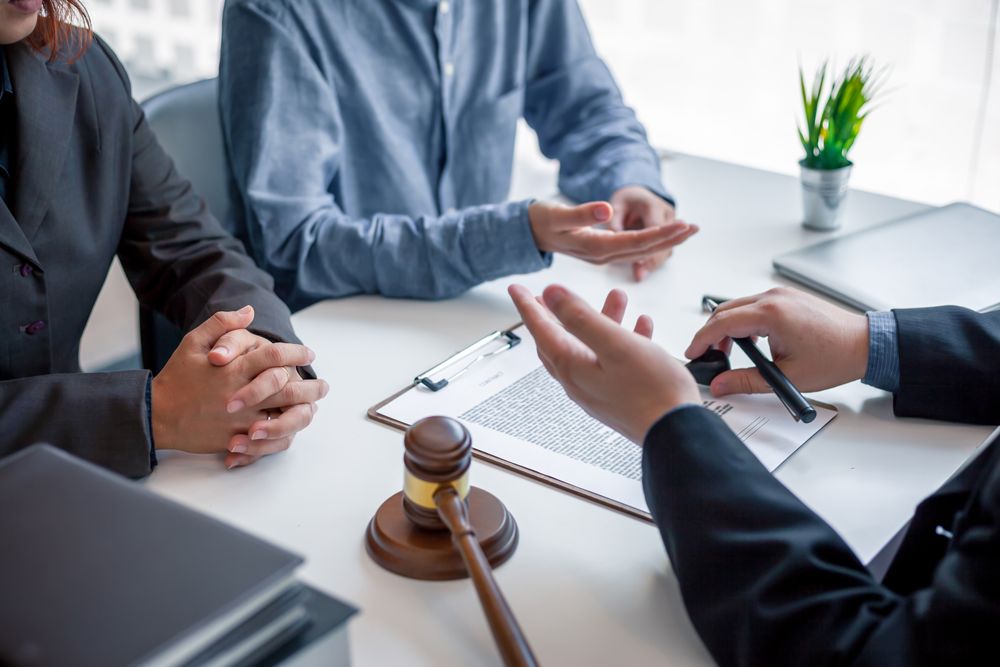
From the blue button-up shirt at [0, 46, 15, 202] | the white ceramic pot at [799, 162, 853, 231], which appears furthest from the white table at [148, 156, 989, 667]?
the blue button-up shirt at [0, 46, 15, 202]

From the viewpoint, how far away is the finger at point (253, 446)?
2.79 ft

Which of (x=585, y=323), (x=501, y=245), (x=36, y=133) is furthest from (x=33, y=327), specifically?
(x=585, y=323)

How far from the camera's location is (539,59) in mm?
1677

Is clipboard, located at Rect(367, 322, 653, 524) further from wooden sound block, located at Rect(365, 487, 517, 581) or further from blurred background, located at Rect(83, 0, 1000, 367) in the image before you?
blurred background, located at Rect(83, 0, 1000, 367)

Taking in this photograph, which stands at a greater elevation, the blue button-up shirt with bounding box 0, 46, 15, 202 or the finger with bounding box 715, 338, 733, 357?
the blue button-up shirt with bounding box 0, 46, 15, 202

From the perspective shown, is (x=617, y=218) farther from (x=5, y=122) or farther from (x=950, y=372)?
(x=5, y=122)

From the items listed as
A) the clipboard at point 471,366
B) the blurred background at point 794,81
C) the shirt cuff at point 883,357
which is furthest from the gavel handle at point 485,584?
the blurred background at point 794,81

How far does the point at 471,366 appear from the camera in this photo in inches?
40.2

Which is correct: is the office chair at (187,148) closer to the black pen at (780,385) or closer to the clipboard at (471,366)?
the clipboard at (471,366)

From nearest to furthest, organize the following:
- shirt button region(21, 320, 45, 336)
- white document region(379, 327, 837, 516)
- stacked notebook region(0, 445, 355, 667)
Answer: stacked notebook region(0, 445, 355, 667) → white document region(379, 327, 837, 516) → shirt button region(21, 320, 45, 336)

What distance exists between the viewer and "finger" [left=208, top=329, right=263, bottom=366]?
2.97 feet

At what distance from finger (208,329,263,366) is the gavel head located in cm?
29

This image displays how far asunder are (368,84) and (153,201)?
0.38m

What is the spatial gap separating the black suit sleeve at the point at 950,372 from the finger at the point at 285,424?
577 millimetres
